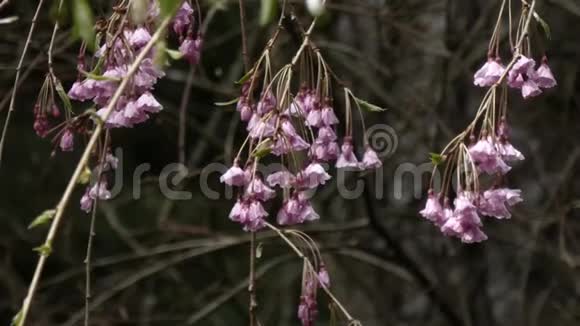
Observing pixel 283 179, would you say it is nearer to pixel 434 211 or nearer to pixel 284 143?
pixel 284 143

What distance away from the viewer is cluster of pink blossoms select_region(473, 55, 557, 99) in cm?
195

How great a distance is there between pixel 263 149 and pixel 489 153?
44 cm

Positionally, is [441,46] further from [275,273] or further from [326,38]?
[275,273]

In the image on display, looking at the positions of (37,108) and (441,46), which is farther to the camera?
(441,46)

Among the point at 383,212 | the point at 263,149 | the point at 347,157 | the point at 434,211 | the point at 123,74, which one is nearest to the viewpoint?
the point at 263,149

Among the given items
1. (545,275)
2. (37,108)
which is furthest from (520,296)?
(37,108)

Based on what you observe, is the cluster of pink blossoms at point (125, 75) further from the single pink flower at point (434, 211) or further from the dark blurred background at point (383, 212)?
the dark blurred background at point (383, 212)

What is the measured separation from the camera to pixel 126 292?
181 inches

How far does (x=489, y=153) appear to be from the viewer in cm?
189

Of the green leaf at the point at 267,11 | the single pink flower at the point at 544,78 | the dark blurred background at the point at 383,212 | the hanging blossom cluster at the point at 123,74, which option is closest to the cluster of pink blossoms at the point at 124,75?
the hanging blossom cluster at the point at 123,74

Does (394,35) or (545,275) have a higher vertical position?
(394,35)

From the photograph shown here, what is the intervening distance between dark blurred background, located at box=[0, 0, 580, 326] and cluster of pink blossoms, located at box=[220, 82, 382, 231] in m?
1.50

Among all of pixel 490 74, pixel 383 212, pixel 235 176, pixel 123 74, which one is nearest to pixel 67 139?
pixel 123 74

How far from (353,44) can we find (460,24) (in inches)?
24.3
